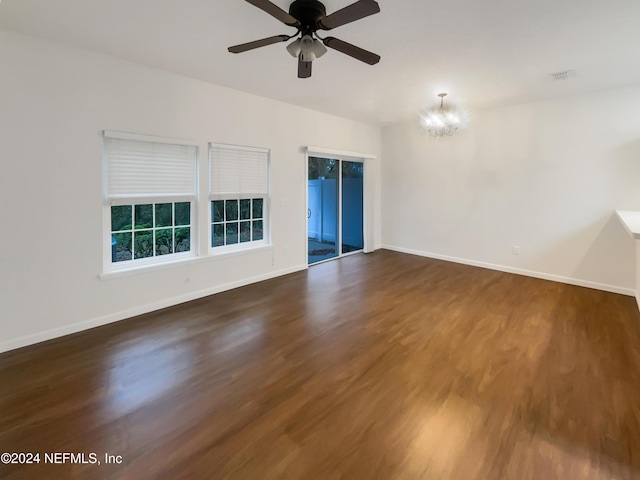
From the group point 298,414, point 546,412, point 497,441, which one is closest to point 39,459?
point 298,414

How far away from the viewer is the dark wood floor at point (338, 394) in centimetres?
162

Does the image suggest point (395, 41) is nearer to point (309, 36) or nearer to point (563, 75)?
point (309, 36)

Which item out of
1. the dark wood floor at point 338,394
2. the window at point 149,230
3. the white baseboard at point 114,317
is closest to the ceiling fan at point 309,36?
the window at point 149,230

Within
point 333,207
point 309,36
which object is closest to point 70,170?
point 309,36

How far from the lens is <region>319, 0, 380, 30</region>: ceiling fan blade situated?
1.78m

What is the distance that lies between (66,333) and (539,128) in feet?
21.7

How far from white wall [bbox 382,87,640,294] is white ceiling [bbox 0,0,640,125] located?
23.5 inches

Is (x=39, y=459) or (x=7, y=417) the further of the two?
(x=7, y=417)

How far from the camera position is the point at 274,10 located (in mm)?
1911

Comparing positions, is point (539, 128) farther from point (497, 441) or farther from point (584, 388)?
point (497, 441)

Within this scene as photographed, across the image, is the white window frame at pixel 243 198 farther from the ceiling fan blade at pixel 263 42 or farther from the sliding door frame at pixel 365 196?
the ceiling fan blade at pixel 263 42

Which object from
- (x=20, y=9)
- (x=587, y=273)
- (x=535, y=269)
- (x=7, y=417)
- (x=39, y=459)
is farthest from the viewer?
(x=535, y=269)

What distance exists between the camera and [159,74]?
344 cm

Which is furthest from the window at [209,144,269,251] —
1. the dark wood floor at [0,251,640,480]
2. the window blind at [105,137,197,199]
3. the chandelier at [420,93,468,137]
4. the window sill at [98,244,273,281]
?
the chandelier at [420,93,468,137]
